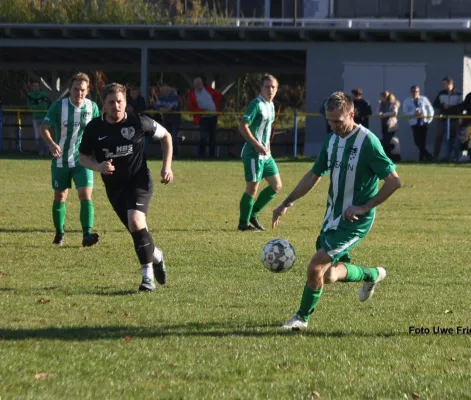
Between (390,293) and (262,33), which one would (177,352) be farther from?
(262,33)

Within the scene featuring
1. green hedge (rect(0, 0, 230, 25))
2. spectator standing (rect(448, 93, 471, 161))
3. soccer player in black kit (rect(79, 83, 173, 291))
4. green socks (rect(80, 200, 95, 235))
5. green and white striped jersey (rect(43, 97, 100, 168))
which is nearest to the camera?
soccer player in black kit (rect(79, 83, 173, 291))

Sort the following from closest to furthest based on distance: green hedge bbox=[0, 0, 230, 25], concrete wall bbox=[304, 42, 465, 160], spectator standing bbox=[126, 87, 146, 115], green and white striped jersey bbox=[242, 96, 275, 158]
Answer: green and white striped jersey bbox=[242, 96, 275, 158], spectator standing bbox=[126, 87, 146, 115], concrete wall bbox=[304, 42, 465, 160], green hedge bbox=[0, 0, 230, 25]

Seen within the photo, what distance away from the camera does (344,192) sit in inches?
307

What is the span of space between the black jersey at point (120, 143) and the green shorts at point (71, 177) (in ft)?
9.81

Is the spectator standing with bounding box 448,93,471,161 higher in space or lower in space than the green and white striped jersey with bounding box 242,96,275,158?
lower

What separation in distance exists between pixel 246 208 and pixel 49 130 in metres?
2.97

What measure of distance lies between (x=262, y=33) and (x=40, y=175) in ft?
35.3

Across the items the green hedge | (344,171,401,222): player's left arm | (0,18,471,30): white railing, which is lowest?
(344,171,401,222): player's left arm

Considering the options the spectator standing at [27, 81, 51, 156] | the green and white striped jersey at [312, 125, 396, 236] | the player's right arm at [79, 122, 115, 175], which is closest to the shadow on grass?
the green and white striped jersey at [312, 125, 396, 236]

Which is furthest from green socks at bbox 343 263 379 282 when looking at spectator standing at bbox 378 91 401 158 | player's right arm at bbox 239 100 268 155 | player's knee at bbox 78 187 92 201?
spectator standing at bbox 378 91 401 158

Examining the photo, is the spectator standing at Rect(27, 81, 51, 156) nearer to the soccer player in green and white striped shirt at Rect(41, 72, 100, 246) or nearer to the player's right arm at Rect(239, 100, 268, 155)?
the player's right arm at Rect(239, 100, 268, 155)

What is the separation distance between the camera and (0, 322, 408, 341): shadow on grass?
24.1ft

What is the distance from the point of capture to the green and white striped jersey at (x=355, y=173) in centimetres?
770

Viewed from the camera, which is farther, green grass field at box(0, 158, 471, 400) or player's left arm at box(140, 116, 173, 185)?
player's left arm at box(140, 116, 173, 185)
